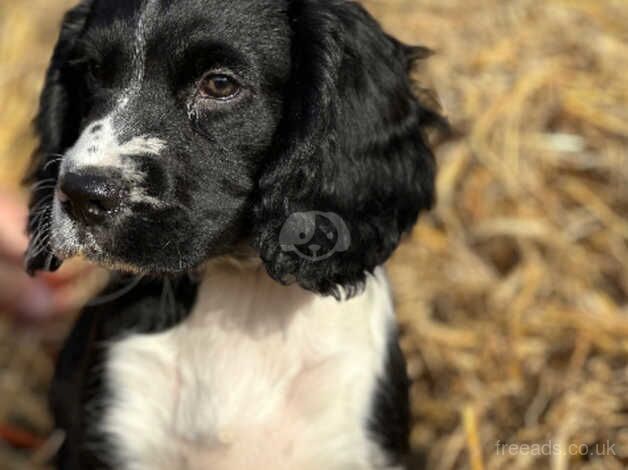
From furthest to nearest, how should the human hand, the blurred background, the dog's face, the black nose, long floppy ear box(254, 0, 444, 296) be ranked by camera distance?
the human hand
the blurred background
long floppy ear box(254, 0, 444, 296)
the dog's face
the black nose

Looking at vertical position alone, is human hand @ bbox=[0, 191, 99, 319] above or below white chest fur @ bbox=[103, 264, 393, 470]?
below

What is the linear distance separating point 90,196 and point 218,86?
1.77 feet

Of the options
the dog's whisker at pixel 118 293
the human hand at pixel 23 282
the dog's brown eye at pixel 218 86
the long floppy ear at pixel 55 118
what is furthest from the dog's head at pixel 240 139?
the human hand at pixel 23 282

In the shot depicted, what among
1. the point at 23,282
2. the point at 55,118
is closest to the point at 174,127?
the point at 55,118

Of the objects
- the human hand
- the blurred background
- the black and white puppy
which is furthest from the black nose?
the human hand

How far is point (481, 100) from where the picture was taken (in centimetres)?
620

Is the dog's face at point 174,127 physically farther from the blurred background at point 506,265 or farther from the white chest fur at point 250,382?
the blurred background at point 506,265

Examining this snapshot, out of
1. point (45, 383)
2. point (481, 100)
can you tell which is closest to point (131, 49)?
point (45, 383)

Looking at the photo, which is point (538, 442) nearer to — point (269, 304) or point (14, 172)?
point (269, 304)

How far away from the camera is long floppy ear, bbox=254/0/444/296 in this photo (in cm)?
340

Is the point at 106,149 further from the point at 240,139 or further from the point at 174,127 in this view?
the point at 240,139

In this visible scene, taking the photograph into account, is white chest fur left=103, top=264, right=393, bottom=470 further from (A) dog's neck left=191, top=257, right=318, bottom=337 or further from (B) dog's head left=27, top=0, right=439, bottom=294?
(B) dog's head left=27, top=0, right=439, bottom=294

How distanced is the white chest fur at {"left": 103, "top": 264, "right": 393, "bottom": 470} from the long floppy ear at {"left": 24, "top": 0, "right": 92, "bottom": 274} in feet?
1.74

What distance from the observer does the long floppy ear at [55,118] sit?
3.82 metres
